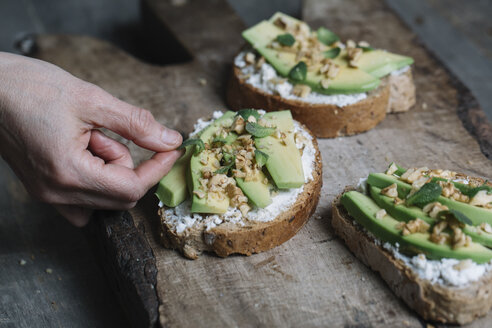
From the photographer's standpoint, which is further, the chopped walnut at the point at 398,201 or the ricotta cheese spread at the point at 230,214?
the ricotta cheese spread at the point at 230,214

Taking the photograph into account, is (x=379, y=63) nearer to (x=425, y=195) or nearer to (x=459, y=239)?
(x=425, y=195)

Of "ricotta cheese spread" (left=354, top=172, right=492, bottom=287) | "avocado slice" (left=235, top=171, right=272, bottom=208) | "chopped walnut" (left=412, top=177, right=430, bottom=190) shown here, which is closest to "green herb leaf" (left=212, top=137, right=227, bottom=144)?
"avocado slice" (left=235, top=171, right=272, bottom=208)

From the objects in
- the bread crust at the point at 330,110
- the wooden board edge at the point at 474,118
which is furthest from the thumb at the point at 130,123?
the wooden board edge at the point at 474,118

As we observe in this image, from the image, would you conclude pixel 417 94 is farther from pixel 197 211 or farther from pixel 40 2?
pixel 40 2

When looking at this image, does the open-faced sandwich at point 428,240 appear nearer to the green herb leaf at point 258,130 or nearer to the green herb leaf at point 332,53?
the green herb leaf at point 258,130

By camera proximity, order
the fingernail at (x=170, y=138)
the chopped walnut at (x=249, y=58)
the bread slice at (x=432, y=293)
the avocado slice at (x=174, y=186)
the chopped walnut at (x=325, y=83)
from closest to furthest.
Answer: the bread slice at (x=432, y=293) < the avocado slice at (x=174, y=186) < the fingernail at (x=170, y=138) < the chopped walnut at (x=325, y=83) < the chopped walnut at (x=249, y=58)

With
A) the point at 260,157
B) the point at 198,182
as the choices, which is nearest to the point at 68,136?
the point at 198,182

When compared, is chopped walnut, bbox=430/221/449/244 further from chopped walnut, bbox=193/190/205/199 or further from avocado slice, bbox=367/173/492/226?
chopped walnut, bbox=193/190/205/199

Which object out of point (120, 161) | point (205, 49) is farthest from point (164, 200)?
point (205, 49)
